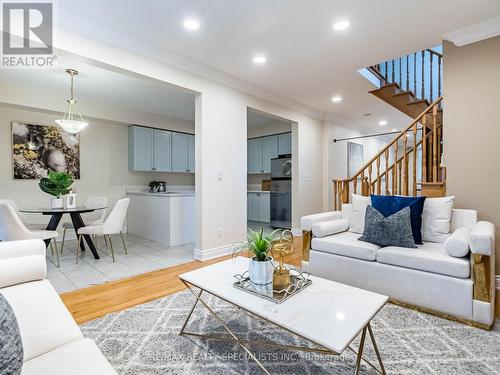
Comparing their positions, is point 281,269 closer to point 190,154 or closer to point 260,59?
point 260,59

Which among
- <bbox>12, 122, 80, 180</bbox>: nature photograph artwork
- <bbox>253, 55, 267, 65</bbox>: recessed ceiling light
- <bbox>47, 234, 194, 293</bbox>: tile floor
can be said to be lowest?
<bbox>47, 234, 194, 293</bbox>: tile floor

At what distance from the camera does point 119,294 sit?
7.87ft

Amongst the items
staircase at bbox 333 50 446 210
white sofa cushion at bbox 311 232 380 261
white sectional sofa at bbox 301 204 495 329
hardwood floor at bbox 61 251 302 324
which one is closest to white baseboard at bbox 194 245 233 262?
hardwood floor at bbox 61 251 302 324

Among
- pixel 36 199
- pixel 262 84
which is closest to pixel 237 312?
pixel 262 84

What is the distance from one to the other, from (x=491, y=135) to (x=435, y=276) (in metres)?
1.57

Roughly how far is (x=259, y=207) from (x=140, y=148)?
3.03m

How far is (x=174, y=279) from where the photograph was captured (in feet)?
9.08

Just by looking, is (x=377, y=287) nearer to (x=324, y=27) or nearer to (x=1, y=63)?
(x=324, y=27)

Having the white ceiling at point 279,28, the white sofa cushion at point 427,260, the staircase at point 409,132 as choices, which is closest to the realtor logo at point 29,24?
the white ceiling at point 279,28

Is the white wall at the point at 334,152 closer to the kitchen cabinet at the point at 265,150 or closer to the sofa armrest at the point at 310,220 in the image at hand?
the kitchen cabinet at the point at 265,150

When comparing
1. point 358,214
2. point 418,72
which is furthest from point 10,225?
point 418,72

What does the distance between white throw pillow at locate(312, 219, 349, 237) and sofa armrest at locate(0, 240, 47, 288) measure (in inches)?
88.7

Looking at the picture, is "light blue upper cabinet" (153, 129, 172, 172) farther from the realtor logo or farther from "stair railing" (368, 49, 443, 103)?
"stair railing" (368, 49, 443, 103)

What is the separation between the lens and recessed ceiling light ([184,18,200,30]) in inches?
95.7
